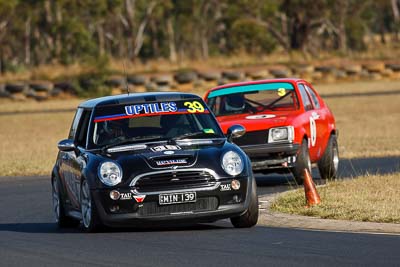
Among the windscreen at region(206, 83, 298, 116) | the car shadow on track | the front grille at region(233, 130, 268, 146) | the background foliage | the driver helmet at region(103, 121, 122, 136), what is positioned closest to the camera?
the car shadow on track

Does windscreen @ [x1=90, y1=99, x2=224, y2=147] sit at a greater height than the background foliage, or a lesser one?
greater

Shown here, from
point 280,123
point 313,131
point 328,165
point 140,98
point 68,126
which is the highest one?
point 140,98

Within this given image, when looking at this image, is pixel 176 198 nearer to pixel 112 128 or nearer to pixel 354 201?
pixel 112 128

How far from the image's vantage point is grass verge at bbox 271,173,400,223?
11805 mm

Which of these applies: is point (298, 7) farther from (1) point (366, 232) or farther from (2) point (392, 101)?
(1) point (366, 232)

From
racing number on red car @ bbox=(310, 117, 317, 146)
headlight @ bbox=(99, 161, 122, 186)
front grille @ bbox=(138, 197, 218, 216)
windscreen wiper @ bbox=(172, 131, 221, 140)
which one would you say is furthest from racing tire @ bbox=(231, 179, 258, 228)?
racing number on red car @ bbox=(310, 117, 317, 146)

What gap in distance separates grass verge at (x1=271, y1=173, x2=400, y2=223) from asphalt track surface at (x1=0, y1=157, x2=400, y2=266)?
2.55 ft

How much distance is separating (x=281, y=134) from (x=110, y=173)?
6050 mm

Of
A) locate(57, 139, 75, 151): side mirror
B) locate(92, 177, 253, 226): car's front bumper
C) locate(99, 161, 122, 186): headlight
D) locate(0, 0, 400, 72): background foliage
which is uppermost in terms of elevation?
locate(57, 139, 75, 151): side mirror

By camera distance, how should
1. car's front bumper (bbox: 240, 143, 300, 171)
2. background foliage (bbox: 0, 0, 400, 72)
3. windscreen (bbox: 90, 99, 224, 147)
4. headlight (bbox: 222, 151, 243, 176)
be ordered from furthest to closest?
background foliage (bbox: 0, 0, 400, 72), car's front bumper (bbox: 240, 143, 300, 171), windscreen (bbox: 90, 99, 224, 147), headlight (bbox: 222, 151, 243, 176)

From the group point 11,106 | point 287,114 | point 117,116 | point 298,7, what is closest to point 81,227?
point 117,116

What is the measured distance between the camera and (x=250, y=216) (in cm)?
1142

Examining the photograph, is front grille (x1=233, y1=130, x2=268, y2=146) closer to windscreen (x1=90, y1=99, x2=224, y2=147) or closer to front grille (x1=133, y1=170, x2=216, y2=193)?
windscreen (x1=90, y1=99, x2=224, y2=147)

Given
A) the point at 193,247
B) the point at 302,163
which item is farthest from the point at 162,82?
the point at 193,247
